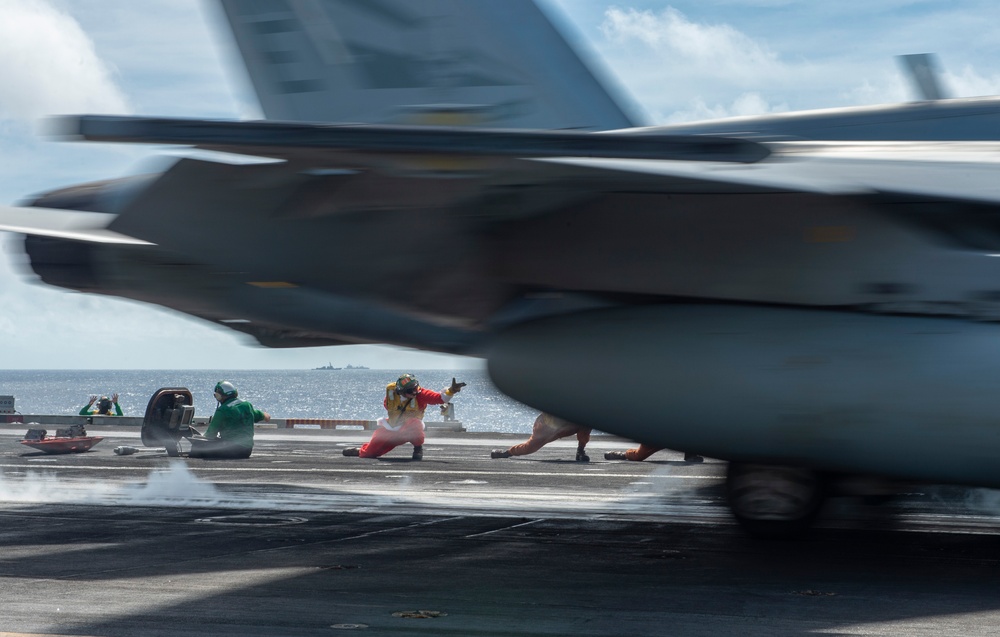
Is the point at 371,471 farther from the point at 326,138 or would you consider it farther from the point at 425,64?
the point at 326,138

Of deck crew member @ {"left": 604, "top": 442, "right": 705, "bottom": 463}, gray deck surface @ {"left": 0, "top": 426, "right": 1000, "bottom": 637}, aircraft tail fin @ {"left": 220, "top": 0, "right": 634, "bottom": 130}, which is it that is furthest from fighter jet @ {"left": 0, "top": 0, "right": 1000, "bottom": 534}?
deck crew member @ {"left": 604, "top": 442, "right": 705, "bottom": 463}

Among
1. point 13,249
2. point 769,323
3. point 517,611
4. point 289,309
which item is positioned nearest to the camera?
point 517,611

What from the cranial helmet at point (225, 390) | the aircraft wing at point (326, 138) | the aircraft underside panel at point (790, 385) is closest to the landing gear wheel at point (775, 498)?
the aircraft underside panel at point (790, 385)

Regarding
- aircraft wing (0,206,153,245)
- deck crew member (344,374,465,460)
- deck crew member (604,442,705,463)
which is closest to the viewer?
aircraft wing (0,206,153,245)

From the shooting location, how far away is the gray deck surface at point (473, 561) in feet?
20.2

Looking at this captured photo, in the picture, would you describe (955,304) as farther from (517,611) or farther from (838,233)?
(517,611)

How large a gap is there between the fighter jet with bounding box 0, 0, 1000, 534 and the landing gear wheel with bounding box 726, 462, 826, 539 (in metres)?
0.02

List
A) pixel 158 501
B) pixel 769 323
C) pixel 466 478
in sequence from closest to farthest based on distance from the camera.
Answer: pixel 769 323 → pixel 158 501 → pixel 466 478

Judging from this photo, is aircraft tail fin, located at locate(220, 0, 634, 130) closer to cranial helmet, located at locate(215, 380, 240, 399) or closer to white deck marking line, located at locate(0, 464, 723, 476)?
white deck marking line, located at locate(0, 464, 723, 476)

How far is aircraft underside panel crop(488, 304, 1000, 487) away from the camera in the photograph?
20.7 ft

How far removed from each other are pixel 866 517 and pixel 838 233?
4.10 m

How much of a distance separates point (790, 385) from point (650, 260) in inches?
53.7

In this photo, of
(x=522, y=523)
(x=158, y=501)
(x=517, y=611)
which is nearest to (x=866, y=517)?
(x=522, y=523)

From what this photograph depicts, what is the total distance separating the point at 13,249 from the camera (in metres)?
9.17
